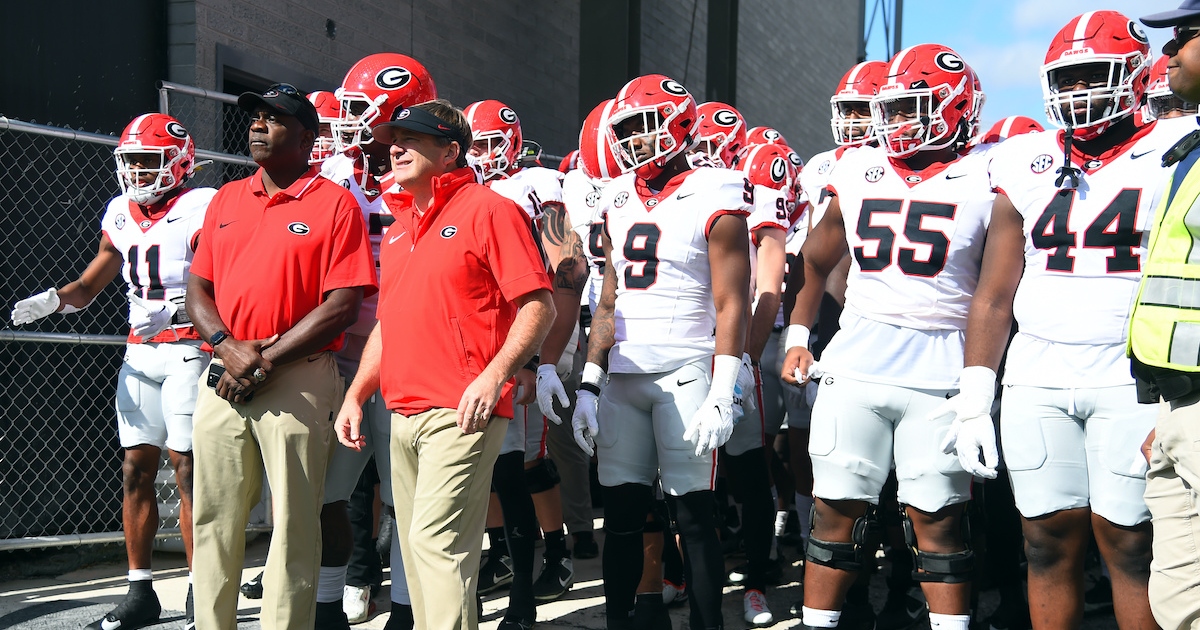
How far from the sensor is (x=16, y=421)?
6.15m

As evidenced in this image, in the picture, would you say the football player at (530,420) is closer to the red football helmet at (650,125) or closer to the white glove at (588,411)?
the white glove at (588,411)

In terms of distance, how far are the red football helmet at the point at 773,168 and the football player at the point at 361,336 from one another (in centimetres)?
214

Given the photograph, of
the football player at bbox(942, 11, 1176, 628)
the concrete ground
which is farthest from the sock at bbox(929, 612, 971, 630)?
the concrete ground

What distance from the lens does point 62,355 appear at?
20.9 ft

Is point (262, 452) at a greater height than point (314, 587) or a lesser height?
greater

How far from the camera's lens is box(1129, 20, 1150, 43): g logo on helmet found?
355 centimetres

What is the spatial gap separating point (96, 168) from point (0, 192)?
60 centimetres

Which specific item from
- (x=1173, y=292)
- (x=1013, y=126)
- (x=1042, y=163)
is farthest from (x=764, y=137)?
(x=1173, y=292)

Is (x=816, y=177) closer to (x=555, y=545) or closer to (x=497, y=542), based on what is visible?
(x=555, y=545)

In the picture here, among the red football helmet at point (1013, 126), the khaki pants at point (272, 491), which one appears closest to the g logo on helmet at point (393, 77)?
the khaki pants at point (272, 491)

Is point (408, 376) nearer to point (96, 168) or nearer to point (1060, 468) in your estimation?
point (1060, 468)

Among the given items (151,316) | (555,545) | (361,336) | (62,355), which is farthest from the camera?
(62,355)

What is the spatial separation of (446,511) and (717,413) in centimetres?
115

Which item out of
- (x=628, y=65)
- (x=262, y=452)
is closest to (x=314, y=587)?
(x=262, y=452)
